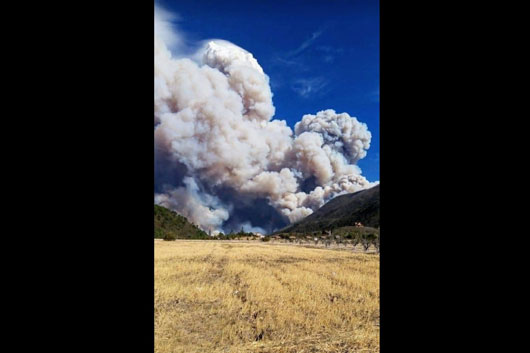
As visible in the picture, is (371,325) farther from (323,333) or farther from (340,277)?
(340,277)

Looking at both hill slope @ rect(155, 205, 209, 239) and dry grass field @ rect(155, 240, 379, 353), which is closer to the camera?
dry grass field @ rect(155, 240, 379, 353)

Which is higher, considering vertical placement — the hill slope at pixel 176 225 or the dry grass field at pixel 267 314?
the dry grass field at pixel 267 314

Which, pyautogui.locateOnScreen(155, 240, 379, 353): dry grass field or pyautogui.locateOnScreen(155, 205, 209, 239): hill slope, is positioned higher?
pyautogui.locateOnScreen(155, 240, 379, 353): dry grass field

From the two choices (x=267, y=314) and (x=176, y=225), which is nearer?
(x=267, y=314)

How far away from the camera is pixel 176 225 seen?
75.1m

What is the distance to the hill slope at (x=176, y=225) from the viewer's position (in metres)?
71.7

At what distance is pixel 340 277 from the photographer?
37.1 feet

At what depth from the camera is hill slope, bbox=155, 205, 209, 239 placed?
71688 millimetres

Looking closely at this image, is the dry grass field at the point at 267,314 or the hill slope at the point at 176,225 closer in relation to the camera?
the dry grass field at the point at 267,314

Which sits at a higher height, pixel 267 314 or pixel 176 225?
pixel 267 314
